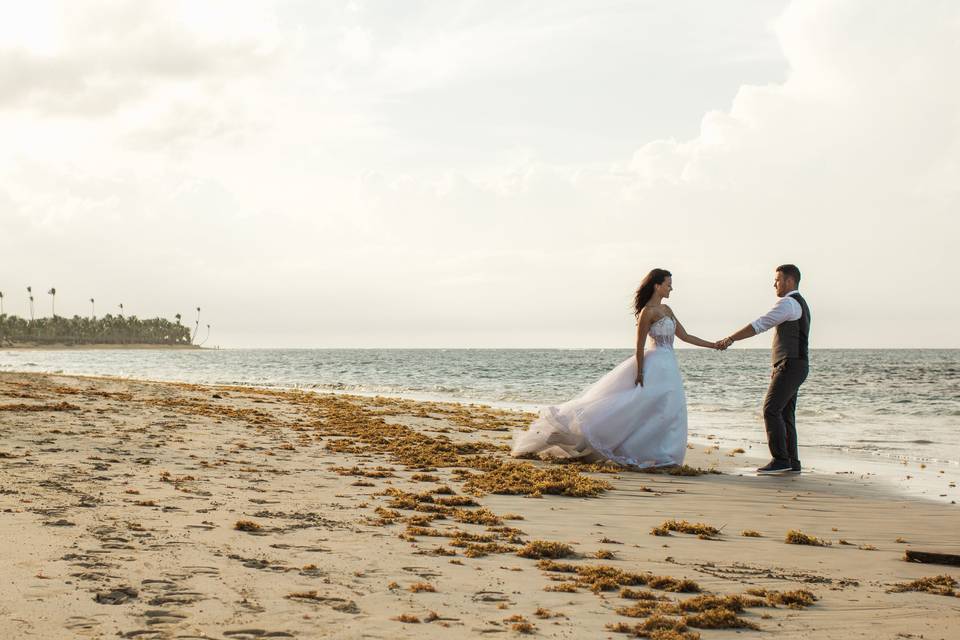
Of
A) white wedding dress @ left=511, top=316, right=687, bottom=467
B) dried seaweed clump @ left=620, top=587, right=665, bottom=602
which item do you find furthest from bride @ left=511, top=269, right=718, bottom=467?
dried seaweed clump @ left=620, top=587, right=665, bottom=602

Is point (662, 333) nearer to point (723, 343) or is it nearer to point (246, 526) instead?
point (723, 343)

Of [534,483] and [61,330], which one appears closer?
[534,483]

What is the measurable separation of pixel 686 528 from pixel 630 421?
3.97m

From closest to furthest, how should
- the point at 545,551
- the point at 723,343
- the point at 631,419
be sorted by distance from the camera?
1. the point at 545,551
2. the point at 631,419
3. the point at 723,343

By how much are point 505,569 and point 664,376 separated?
6041mm

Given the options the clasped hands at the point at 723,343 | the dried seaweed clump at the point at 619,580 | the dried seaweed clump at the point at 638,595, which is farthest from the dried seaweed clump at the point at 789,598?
the clasped hands at the point at 723,343

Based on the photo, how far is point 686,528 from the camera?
258 inches

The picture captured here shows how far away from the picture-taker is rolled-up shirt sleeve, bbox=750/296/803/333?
33.3 feet

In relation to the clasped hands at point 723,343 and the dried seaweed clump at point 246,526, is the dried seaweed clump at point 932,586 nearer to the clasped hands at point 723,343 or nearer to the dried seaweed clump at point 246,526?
the dried seaweed clump at point 246,526

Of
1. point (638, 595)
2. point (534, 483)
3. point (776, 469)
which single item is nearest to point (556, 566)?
point (638, 595)

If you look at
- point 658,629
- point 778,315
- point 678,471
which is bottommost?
point 678,471

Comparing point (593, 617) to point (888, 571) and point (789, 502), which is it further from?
point (789, 502)

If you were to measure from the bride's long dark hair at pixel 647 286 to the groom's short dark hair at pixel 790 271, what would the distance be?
4.84 feet

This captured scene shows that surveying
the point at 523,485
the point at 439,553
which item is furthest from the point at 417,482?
the point at 439,553
